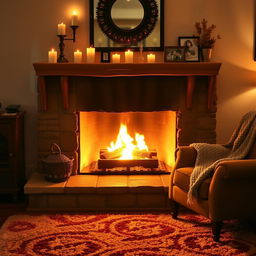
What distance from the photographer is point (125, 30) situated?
4.52 m

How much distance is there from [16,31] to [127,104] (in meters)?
1.25

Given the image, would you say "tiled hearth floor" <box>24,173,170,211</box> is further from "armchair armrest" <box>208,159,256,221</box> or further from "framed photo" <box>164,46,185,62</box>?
"framed photo" <box>164,46,185,62</box>

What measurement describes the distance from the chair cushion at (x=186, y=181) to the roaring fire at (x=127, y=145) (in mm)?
942

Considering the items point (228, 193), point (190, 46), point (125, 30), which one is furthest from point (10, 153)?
point (228, 193)

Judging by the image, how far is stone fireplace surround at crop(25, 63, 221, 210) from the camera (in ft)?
13.8

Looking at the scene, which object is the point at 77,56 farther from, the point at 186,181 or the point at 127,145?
the point at 186,181

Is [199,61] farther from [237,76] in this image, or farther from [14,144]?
[14,144]

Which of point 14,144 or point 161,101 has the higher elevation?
point 161,101

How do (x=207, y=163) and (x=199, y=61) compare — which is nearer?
(x=207, y=163)

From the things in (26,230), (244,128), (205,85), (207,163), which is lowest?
(26,230)

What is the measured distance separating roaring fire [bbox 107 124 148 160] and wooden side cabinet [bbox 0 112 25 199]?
2.92 ft

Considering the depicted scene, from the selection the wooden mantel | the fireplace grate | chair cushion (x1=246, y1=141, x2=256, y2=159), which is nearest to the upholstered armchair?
chair cushion (x1=246, y1=141, x2=256, y2=159)

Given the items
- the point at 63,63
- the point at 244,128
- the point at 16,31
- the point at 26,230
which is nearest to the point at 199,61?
the point at 244,128

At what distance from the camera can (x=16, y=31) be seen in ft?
14.8
